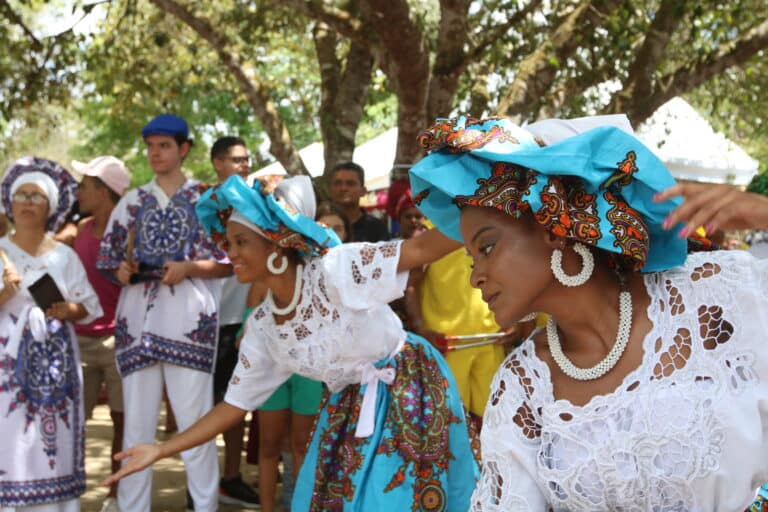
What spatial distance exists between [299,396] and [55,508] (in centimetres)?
149

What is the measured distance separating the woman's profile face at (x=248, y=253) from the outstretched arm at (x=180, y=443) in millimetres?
621

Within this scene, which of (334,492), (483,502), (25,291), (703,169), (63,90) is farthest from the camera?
(703,169)

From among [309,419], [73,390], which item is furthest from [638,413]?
[73,390]

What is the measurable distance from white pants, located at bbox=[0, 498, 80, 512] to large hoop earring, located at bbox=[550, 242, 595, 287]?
399 centimetres

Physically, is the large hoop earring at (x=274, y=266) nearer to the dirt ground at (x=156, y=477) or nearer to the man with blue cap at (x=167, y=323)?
the man with blue cap at (x=167, y=323)

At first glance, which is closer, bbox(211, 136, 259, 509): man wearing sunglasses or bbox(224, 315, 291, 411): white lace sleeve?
bbox(224, 315, 291, 411): white lace sleeve

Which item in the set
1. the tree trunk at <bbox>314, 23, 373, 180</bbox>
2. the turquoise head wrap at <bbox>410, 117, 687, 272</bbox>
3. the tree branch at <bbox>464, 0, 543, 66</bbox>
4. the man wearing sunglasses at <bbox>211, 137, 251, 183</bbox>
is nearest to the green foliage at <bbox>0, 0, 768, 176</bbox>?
the tree branch at <bbox>464, 0, 543, 66</bbox>

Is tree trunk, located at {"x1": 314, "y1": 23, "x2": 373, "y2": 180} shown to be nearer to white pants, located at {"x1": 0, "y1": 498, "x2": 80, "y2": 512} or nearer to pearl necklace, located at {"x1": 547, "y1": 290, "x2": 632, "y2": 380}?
white pants, located at {"x1": 0, "y1": 498, "x2": 80, "y2": 512}

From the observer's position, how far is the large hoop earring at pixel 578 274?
2.50 m

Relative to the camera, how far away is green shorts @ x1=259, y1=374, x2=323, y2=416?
19.1ft

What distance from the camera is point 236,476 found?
22.4ft

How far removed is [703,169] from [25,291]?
979cm

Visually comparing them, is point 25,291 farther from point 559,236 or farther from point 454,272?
point 559,236

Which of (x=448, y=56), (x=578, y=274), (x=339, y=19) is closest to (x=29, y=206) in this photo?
(x=339, y=19)
